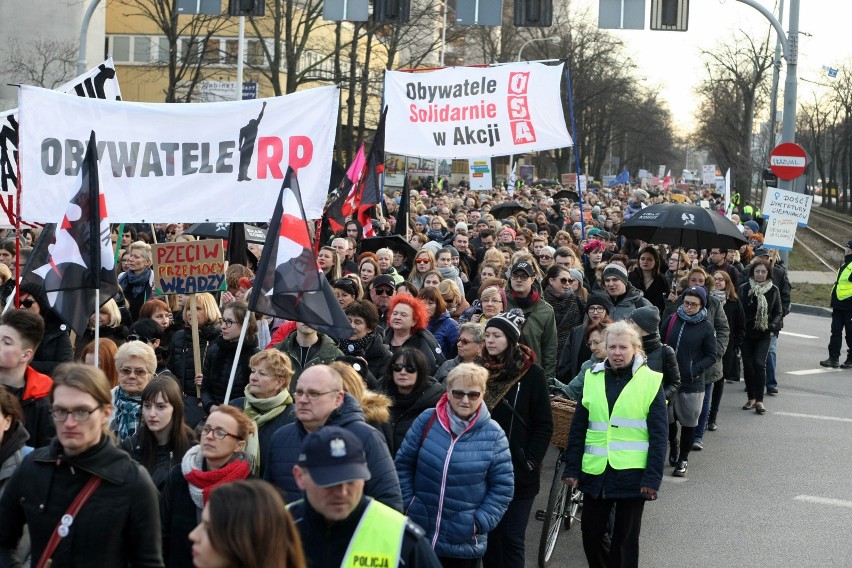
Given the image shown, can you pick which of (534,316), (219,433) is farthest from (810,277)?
(219,433)

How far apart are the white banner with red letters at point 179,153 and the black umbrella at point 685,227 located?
612cm

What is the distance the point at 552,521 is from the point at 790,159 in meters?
12.1

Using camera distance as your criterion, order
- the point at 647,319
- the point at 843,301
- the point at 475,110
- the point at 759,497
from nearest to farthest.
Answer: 1. the point at 647,319
2. the point at 759,497
3. the point at 475,110
4. the point at 843,301

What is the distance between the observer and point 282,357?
5.99 meters

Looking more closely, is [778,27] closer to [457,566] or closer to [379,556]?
[457,566]

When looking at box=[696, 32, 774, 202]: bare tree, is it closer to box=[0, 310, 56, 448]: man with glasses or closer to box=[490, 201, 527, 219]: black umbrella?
box=[490, 201, 527, 219]: black umbrella

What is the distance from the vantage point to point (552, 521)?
785 cm

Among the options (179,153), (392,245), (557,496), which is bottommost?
(557,496)

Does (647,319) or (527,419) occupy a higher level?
(647,319)

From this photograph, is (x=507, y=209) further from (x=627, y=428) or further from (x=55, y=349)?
(x=627, y=428)

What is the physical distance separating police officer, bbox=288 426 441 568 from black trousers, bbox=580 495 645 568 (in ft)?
10.2

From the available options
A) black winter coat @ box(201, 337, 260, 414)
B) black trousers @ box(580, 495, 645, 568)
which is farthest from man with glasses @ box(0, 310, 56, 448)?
black trousers @ box(580, 495, 645, 568)

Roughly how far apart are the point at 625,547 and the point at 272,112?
383cm

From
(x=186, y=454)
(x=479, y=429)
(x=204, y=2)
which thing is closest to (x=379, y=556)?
(x=186, y=454)
